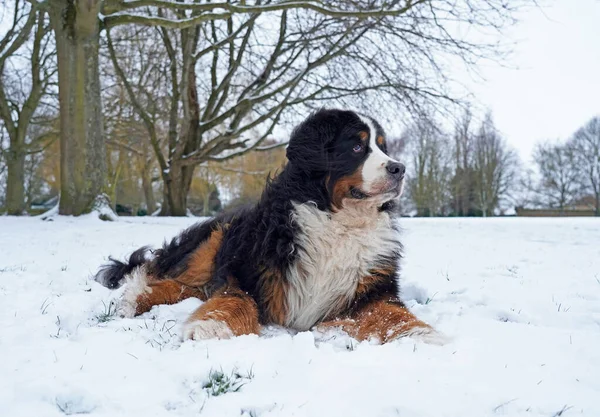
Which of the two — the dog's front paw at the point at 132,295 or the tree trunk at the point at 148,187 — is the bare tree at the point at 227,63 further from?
the tree trunk at the point at 148,187

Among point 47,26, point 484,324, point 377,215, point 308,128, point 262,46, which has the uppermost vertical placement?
point 47,26

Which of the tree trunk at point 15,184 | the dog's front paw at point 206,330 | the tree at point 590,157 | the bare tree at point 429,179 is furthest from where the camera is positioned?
the tree at point 590,157

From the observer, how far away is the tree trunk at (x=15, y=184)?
2019cm

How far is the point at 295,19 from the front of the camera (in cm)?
1449

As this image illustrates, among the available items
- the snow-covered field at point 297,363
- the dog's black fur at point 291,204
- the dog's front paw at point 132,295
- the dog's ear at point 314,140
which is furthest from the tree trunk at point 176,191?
the dog's ear at point 314,140

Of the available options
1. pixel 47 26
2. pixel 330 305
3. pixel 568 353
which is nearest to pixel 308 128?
pixel 330 305

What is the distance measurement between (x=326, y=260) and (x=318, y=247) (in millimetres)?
111

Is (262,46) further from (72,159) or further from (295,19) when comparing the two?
(72,159)

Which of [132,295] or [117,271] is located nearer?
[132,295]

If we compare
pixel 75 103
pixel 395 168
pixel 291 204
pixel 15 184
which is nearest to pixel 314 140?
pixel 291 204

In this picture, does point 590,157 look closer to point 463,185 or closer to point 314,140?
point 463,185

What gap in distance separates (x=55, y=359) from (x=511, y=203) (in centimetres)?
5262

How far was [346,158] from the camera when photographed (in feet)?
11.4

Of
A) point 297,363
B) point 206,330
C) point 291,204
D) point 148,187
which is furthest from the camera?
point 148,187
